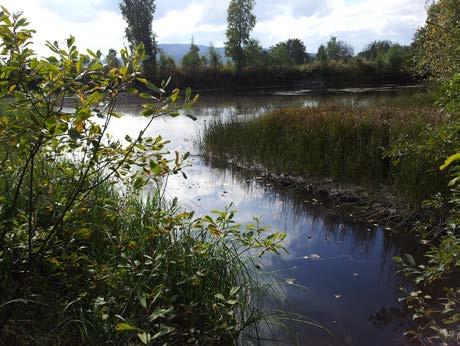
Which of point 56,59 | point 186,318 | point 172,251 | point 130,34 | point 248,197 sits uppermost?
point 130,34

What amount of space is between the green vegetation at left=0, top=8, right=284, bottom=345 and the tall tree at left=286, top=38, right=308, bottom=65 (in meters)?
41.8

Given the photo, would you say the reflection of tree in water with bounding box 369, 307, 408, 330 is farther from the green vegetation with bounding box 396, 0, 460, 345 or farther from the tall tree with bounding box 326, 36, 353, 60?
the tall tree with bounding box 326, 36, 353, 60

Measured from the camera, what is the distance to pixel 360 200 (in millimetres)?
5832

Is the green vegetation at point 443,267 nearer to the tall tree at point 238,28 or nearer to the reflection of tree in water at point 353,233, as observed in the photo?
the reflection of tree in water at point 353,233

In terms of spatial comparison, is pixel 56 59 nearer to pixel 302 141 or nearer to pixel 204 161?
pixel 302 141

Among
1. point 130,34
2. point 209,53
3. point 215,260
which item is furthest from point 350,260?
point 130,34

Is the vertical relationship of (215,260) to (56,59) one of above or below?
below

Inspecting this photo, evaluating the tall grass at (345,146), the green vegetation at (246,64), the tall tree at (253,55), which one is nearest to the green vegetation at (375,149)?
the tall grass at (345,146)

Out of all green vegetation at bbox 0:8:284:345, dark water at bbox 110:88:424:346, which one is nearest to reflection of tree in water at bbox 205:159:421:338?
dark water at bbox 110:88:424:346

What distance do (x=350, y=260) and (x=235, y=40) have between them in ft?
106

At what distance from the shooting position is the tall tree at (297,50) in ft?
141

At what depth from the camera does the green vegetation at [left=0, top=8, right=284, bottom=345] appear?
173 centimetres

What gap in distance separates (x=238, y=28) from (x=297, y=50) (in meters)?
10.2

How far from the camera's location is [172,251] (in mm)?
2693
